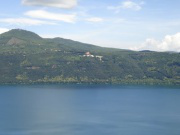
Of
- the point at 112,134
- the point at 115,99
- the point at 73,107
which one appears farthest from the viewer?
the point at 115,99

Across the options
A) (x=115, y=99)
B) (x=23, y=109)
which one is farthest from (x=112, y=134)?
(x=115, y=99)

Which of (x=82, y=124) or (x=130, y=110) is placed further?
(x=130, y=110)

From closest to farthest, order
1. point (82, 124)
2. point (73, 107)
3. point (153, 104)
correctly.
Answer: point (82, 124)
point (73, 107)
point (153, 104)

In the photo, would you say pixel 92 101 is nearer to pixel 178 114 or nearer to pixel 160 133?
pixel 178 114

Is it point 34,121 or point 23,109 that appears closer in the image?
point 34,121

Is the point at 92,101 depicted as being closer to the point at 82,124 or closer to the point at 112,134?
the point at 82,124

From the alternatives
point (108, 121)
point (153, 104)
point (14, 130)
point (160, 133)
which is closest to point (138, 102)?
point (153, 104)
